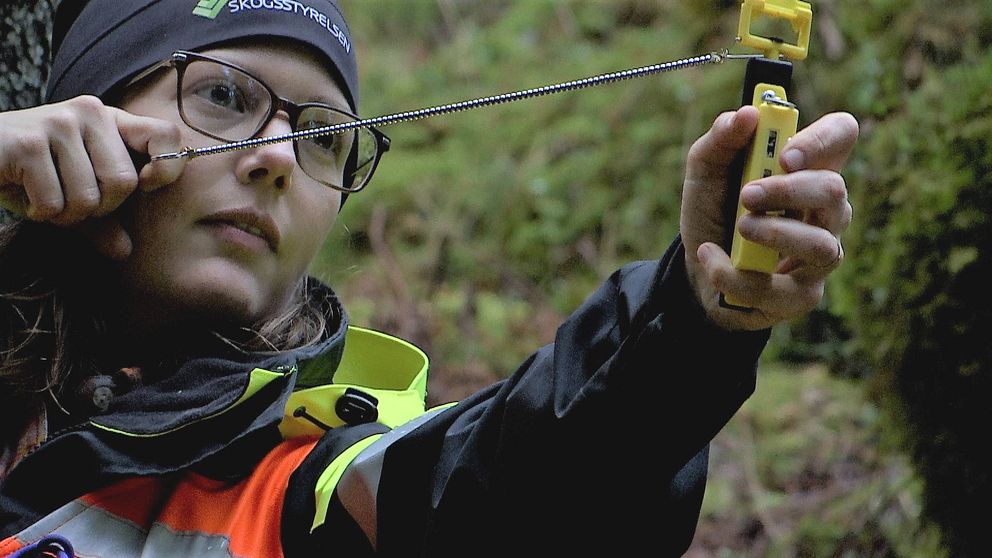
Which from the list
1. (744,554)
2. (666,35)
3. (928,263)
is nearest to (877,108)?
(928,263)

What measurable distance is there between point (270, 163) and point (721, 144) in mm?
827

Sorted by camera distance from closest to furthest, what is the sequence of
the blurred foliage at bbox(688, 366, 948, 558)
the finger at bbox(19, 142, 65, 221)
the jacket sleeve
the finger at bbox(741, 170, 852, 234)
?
the finger at bbox(741, 170, 852, 234) → the jacket sleeve → the finger at bbox(19, 142, 65, 221) → the blurred foliage at bbox(688, 366, 948, 558)

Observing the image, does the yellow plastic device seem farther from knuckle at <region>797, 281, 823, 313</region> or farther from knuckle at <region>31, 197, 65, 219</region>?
knuckle at <region>31, 197, 65, 219</region>

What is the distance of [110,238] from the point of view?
1.81 metres

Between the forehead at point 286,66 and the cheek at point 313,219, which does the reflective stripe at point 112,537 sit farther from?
the forehead at point 286,66

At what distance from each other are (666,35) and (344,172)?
Result: 3.99 m

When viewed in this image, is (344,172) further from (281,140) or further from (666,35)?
(666,35)

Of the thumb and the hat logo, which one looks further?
the hat logo

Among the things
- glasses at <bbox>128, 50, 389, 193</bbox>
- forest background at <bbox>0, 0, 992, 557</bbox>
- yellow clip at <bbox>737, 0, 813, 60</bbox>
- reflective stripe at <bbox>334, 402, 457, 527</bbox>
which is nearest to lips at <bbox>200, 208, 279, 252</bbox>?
glasses at <bbox>128, 50, 389, 193</bbox>

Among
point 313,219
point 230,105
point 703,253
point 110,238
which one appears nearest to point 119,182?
point 110,238

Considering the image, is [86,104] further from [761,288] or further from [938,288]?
[938,288]

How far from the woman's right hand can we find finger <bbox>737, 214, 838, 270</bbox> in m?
0.96

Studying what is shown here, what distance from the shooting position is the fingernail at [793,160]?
120 cm

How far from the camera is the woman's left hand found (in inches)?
47.1
